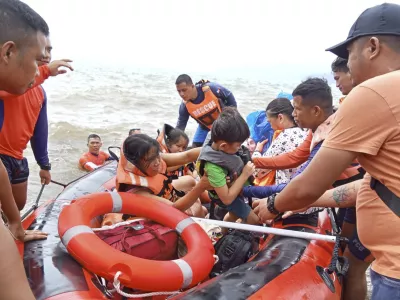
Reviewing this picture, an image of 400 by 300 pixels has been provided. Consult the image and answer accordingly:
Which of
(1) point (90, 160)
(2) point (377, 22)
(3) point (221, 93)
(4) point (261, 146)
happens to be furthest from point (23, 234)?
(1) point (90, 160)

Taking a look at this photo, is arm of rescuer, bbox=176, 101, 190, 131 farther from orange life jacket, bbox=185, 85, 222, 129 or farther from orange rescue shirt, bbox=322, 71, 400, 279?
orange rescue shirt, bbox=322, 71, 400, 279

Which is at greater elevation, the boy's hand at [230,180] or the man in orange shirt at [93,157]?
the boy's hand at [230,180]

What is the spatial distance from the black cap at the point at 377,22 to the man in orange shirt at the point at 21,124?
1.95 m

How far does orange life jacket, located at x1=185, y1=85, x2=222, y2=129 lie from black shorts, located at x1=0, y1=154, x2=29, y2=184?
2393mm

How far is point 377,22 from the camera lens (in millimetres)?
1373

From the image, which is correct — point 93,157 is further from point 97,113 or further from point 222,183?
point 97,113

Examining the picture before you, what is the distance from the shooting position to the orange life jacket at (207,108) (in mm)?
4926

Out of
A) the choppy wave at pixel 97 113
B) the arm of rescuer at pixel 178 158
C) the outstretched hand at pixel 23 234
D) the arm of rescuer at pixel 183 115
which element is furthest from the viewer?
the choppy wave at pixel 97 113

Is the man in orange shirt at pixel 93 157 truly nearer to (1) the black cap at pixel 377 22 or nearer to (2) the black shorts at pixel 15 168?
(2) the black shorts at pixel 15 168

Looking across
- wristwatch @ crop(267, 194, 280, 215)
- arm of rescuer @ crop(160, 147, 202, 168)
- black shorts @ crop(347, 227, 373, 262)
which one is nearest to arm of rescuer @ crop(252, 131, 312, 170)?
arm of rescuer @ crop(160, 147, 202, 168)

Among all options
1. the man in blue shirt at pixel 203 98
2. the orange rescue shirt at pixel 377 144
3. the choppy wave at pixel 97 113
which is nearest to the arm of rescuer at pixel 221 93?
the man in blue shirt at pixel 203 98

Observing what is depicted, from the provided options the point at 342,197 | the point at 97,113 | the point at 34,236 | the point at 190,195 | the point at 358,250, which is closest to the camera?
the point at 342,197

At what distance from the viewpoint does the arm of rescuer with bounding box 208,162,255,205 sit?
2.52 metres

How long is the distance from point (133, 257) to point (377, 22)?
4.80ft
